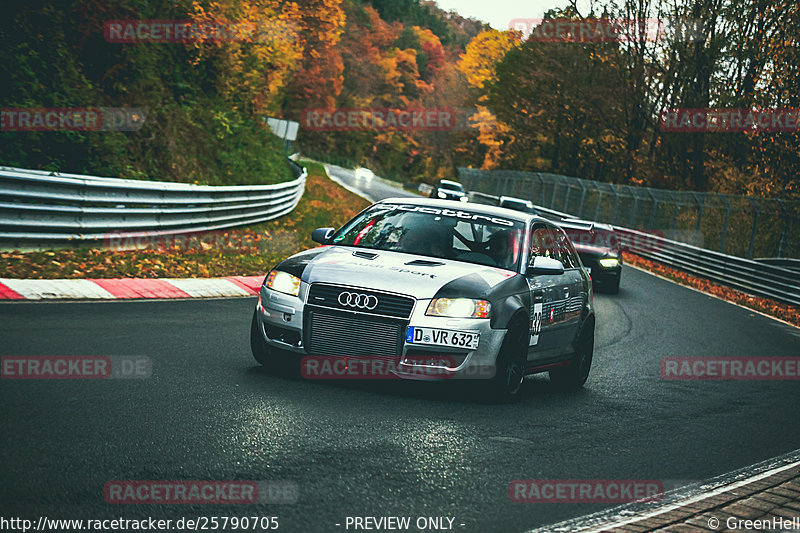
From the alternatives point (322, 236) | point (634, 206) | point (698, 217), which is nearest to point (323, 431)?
point (322, 236)

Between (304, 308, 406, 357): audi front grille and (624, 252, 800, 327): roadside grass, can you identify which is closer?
(304, 308, 406, 357): audi front grille

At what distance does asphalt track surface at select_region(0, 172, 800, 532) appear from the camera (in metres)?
4.98

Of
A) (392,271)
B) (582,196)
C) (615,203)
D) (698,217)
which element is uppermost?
(392,271)

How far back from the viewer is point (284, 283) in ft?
26.1

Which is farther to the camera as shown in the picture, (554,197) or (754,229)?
(554,197)

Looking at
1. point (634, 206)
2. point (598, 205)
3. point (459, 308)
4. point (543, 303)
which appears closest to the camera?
point (459, 308)

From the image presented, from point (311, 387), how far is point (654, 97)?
41.0 m

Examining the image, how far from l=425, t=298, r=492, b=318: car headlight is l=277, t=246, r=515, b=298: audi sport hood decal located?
7cm

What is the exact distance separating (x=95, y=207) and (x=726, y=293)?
679 inches

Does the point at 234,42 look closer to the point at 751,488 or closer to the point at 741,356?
the point at 741,356

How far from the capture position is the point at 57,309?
1062 centimetres

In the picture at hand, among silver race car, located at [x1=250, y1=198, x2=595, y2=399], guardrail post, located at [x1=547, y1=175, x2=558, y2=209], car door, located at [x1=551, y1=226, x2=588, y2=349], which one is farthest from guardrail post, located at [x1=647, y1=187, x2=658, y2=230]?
silver race car, located at [x1=250, y1=198, x2=595, y2=399]

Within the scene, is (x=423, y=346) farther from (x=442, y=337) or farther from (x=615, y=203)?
(x=615, y=203)

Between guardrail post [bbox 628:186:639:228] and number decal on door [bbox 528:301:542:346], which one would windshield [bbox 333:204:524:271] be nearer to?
number decal on door [bbox 528:301:542:346]
